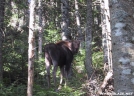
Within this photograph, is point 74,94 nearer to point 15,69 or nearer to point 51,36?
point 15,69

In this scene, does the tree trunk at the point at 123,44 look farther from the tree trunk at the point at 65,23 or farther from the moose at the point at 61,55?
the tree trunk at the point at 65,23

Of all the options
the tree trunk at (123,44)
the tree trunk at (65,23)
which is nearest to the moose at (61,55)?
the tree trunk at (65,23)

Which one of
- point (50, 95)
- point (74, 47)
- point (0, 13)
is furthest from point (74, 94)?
point (0, 13)

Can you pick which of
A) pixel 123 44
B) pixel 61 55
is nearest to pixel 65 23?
pixel 61 55

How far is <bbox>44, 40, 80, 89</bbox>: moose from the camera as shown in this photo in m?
9.58

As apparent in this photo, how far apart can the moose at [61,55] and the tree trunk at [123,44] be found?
5.66 meters

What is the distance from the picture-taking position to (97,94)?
283 inches

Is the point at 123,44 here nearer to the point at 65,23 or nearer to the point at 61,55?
the point at 61,55

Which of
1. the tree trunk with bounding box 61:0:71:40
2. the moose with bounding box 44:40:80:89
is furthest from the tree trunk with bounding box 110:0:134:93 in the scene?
the tree trunk with bounding box 61:0:71:40

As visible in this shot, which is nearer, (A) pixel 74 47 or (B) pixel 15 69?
(A) pixel 74 47

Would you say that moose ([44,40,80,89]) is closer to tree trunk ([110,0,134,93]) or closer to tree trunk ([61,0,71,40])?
tree trunk ([61,0,71,40])

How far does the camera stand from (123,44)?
3766 mm

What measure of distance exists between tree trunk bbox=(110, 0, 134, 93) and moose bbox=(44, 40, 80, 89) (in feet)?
18.6

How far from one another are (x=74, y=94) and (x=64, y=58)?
3.43 meters
